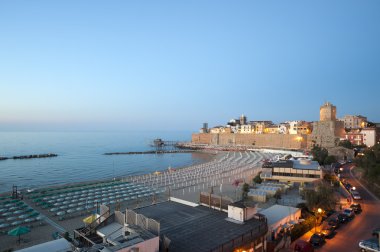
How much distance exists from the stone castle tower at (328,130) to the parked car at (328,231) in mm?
46097

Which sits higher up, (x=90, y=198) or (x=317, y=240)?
(x=317, y=240)

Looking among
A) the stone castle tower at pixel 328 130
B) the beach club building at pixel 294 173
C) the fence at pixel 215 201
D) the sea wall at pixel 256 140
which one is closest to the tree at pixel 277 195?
the beach club building at pixel 294 173

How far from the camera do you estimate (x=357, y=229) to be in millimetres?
12414

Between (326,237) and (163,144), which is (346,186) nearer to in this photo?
(326,237)

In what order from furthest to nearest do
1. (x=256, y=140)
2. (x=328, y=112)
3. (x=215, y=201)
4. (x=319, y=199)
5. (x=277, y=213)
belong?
(x=256, y=140), (x=328, y=112), (x=319, y=199), (x=277, y=213), (x=215, y=201)

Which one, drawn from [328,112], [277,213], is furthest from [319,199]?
[328,112]

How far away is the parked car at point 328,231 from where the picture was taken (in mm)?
11491

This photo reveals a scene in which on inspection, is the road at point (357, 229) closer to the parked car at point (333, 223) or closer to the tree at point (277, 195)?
the parked car at point (333, 223)

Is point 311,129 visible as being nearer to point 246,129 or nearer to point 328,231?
point 246,129

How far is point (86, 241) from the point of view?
8.15 metres

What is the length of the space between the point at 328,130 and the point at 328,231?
163ft

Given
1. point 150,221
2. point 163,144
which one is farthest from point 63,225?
point 163,144

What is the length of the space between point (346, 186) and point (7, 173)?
155ft

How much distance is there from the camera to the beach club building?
23.0m
